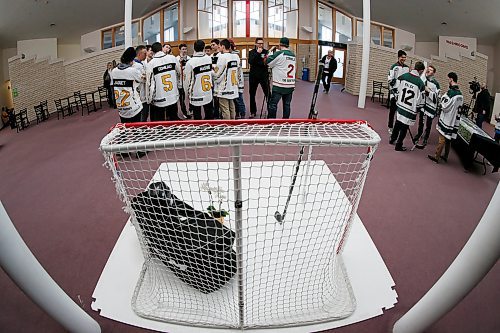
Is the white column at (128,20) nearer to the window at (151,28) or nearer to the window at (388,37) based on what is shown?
the window at (151,28)

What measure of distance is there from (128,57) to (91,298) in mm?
1968

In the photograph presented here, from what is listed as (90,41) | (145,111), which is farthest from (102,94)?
(145,111)

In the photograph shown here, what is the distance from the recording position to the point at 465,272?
1214 millimetres

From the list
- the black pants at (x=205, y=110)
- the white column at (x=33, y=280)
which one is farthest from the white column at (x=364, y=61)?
the white column at (x=33, y=280)

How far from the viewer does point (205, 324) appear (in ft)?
5.49

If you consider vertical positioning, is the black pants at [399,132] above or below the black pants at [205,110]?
below

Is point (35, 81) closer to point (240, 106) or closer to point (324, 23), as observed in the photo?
point (324, 23)

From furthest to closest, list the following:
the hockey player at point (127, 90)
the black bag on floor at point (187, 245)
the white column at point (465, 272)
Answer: the hockey player at point (127, 90) → the black bag on floor at point (187, 245) → the white column at point (465, 272)

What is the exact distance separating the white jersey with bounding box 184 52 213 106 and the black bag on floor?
2273 mm

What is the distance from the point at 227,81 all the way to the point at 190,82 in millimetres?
448

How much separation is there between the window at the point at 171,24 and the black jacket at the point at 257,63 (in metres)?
0.90

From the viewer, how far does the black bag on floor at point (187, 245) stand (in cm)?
178

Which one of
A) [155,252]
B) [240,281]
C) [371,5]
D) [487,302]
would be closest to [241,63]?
[371,5]

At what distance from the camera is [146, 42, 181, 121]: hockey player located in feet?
11.6
